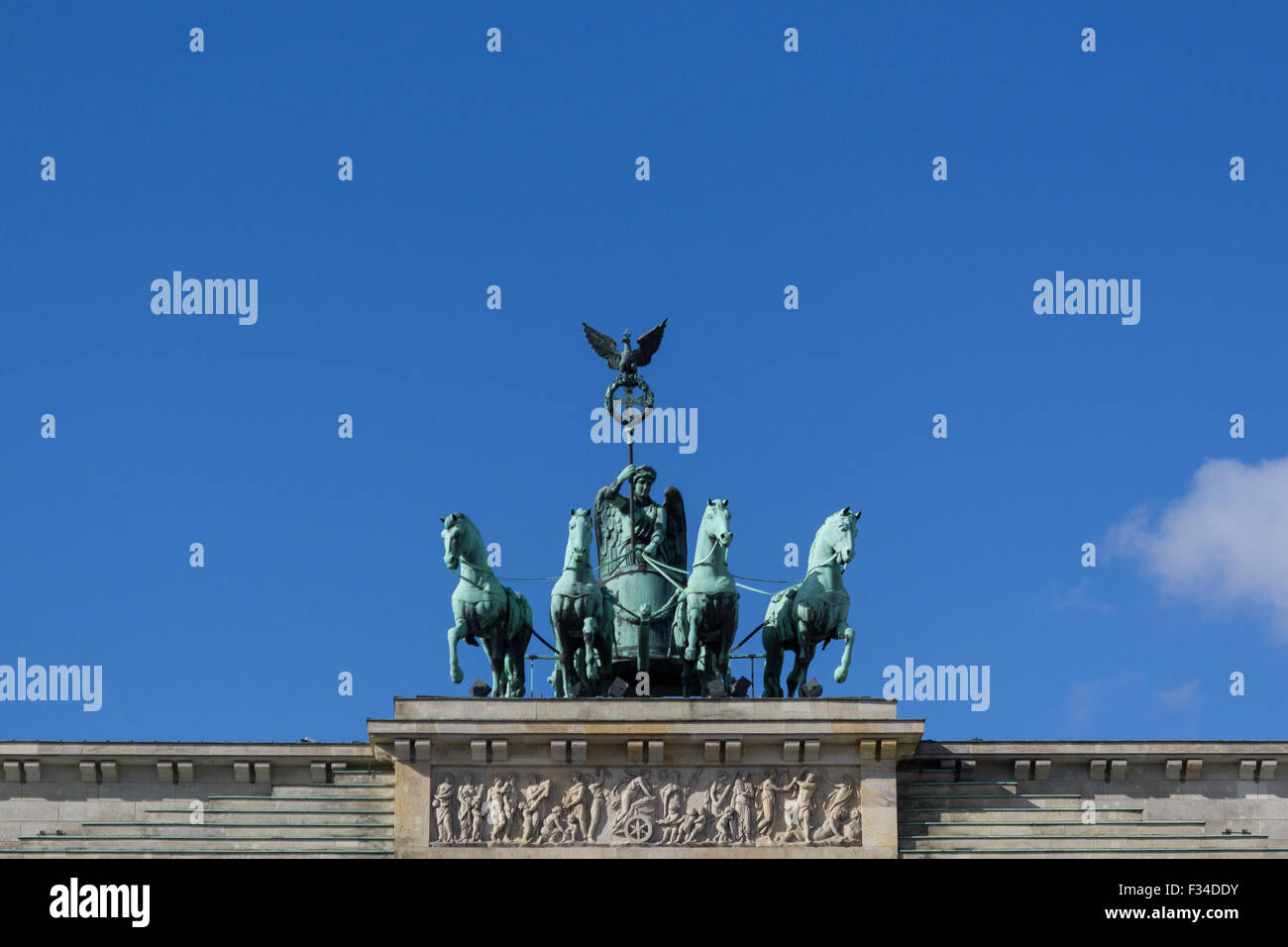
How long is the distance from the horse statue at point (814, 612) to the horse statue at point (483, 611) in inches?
163

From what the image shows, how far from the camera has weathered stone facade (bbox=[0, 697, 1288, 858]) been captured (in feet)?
161

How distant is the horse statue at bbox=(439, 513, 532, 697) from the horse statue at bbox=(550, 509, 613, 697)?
77cm

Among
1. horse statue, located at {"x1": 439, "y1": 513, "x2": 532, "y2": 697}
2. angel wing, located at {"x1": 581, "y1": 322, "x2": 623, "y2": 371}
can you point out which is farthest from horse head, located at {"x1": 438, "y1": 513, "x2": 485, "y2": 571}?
angel wing, located at {"x1": 581, "y1": 322, "x2": 623, "y2": 371}

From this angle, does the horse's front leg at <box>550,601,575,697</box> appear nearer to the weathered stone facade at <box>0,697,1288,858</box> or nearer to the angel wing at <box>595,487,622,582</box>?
the weathered stone facade at <box>0,697,1288,858</box>

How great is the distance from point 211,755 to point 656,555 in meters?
9.46

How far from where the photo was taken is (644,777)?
162 ft

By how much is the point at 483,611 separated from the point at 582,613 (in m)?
1.62

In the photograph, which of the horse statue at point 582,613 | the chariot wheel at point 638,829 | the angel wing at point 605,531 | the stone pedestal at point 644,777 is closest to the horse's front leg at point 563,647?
the horse statue at point 582,613

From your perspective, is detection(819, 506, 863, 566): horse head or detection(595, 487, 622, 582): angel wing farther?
detection(595, 487, 622, 582): angel wing

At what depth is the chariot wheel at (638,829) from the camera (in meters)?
48.9
